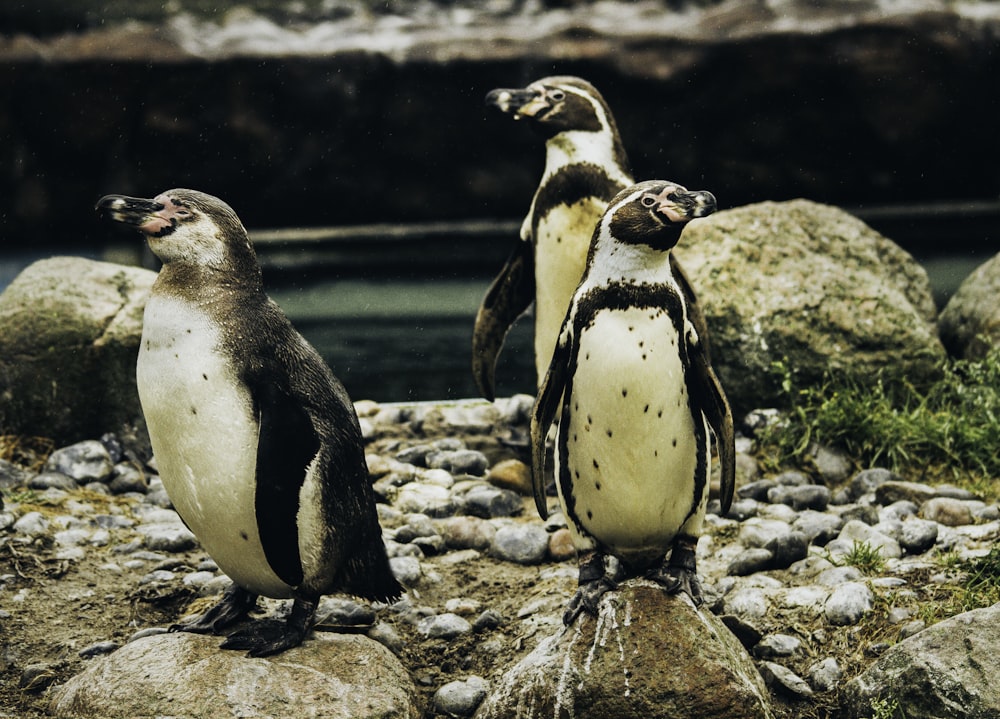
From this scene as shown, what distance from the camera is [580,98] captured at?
13.1ft

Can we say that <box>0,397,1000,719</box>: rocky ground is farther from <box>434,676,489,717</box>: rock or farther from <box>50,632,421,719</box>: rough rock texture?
<box>50,632,421,719</box>: rough rock texture

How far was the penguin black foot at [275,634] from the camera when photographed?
282 centimetres

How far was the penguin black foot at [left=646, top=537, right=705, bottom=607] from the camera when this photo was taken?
9.11 feet

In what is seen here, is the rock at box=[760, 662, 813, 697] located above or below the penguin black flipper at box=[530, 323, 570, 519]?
below

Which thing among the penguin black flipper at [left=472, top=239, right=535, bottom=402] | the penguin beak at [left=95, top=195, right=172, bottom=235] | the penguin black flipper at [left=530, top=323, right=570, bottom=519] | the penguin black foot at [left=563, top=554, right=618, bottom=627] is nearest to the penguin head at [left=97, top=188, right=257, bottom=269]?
the penguin beak at [left=95, top=195, right=172, bottom=235]

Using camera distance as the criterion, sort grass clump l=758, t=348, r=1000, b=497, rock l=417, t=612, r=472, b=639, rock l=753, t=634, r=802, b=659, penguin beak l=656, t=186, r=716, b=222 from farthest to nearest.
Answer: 1. grass clump l=758, t=348, r=1000, b=497
2. rock l=417, t=612, r=472, b=639
3. rock l=753, t=634, r=802, b=659
4. penguin beak l=656, t=186, r=716, b=222

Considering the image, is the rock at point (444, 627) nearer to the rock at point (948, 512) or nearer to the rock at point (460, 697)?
the rock at point (460, 697)

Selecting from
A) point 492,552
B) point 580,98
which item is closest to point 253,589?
point 492,552

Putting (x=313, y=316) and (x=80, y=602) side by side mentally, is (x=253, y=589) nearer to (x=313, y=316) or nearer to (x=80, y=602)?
(x=80, y=602)

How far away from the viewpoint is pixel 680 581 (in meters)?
2.78

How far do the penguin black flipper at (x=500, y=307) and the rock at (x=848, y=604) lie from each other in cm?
169

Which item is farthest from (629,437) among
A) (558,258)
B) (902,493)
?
(902,493)

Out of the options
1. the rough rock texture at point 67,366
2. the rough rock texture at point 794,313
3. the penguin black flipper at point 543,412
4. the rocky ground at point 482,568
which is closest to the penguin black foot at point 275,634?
the rocky ground at point 482,568

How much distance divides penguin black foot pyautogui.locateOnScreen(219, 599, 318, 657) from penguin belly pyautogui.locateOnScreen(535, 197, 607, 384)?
1409 millimetres
